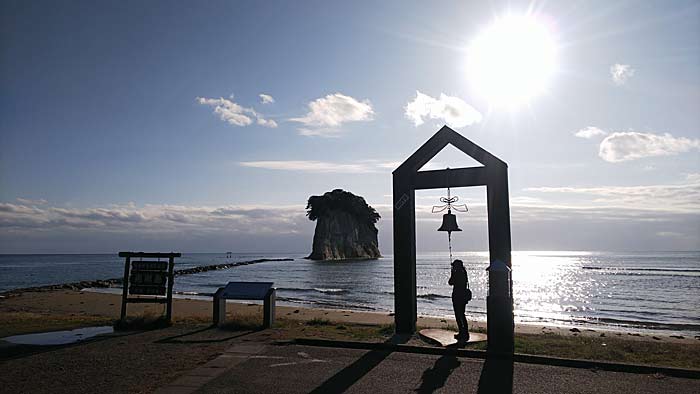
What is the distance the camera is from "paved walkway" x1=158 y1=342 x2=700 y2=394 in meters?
6.60

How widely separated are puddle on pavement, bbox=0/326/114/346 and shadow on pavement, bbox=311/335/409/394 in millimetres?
6447

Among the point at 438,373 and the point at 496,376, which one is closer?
the point at 496,376

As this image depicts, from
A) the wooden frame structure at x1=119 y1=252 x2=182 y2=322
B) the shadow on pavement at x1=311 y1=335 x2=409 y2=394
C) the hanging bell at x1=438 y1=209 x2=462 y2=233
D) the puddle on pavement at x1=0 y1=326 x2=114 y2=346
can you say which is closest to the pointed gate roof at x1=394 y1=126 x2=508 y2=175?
the hanging bell at x1=438 y1=209 x2=462 y2=233

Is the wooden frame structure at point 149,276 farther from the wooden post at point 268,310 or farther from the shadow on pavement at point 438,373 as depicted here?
the shadow on pavement at point 438,373

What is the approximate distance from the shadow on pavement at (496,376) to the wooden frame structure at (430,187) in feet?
5.48

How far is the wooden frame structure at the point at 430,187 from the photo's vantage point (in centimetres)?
1024

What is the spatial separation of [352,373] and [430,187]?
17.1 ft

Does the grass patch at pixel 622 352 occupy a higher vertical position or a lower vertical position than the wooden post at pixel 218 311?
lower

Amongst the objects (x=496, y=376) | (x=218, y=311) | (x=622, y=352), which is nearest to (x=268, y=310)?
(x=218, y=311)

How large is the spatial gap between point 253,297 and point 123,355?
3945mm

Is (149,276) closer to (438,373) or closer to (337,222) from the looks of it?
(438,373)

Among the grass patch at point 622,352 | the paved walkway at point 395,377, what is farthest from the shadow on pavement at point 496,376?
the grass patch at point 622,352

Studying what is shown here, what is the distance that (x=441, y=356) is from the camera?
8.53 meters

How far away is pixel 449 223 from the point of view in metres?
10.9
